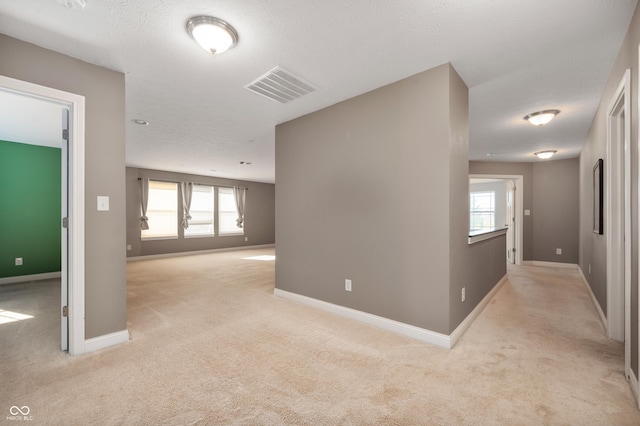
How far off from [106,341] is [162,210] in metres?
6.23

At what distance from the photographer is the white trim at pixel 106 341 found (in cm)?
236

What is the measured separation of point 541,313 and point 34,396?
15.4 feet

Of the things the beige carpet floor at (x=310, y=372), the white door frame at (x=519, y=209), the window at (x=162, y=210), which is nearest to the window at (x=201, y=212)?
the window at (x=162, y=210)

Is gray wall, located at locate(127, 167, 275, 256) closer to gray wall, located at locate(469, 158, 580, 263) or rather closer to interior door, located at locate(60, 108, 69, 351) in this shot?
interior door, located at locate(60, 108, 69, 351)

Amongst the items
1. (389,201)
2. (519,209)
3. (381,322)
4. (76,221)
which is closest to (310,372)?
(381,322)

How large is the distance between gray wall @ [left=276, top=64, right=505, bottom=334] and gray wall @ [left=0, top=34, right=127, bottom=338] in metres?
1.95

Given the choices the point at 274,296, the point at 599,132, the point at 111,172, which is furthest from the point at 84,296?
Answer: the point at 599,132

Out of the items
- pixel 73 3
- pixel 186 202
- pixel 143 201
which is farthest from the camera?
pixel 186 202

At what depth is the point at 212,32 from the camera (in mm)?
1944

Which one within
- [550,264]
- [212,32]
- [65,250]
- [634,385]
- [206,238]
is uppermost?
[212,32]

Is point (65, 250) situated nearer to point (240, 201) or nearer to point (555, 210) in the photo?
point (240, 201)

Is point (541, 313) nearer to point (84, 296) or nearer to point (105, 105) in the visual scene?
point (84, 296)

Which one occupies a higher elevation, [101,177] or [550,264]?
[101,177]

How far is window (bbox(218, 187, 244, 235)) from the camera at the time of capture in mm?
9222
